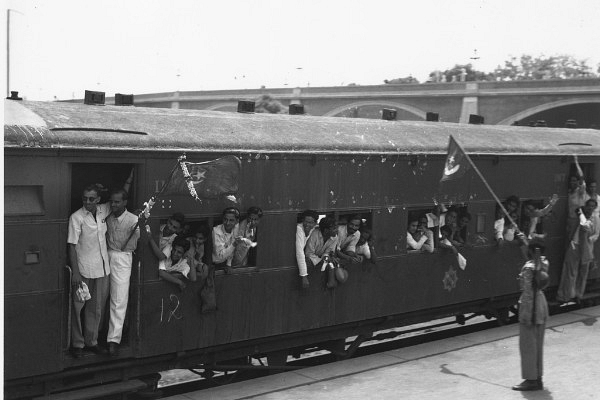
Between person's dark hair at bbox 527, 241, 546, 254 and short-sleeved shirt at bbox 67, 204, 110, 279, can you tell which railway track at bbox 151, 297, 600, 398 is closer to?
short-sleeved shirt at bbox 67, 204, 110, 279

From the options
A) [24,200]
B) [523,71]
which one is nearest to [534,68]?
[523,71]

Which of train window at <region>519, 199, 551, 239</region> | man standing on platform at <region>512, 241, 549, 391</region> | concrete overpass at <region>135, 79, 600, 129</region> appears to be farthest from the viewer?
concrete overpass at <region>135, 79, 600, 129</region>

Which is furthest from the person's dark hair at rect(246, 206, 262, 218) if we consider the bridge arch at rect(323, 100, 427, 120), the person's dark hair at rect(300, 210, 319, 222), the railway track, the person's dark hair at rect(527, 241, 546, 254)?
the bridge arch at rect(323, 100, 427, 120)

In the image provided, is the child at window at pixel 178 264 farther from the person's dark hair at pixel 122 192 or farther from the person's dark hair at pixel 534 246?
the person's dark hair at pixel 534 246

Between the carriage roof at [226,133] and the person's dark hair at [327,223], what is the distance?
2.49 ft

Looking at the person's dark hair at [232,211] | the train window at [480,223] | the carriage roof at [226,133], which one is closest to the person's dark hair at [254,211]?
the person's dark hair at [232,211]

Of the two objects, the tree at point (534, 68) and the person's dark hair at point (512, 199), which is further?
the tree at point (534, 68)

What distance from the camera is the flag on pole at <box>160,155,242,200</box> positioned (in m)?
7.37

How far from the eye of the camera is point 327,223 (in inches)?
353

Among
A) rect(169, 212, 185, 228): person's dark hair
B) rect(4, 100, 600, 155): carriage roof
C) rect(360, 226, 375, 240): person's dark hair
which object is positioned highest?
rect(4, 100, 600, 155): carriage roof

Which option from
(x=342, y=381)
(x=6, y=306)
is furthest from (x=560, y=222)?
(x=6, y=306)

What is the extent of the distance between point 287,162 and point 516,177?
450cm

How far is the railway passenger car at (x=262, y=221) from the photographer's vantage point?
666cm

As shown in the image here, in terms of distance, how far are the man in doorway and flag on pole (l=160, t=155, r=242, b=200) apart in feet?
1.34
